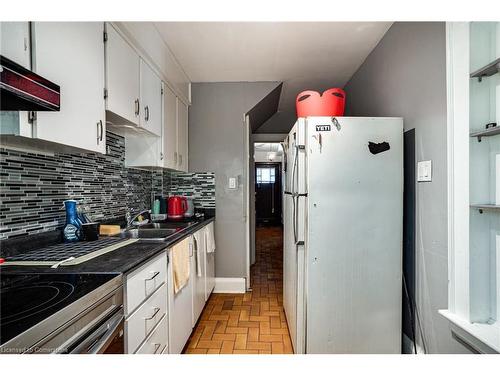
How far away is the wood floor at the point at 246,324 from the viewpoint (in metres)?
1.89

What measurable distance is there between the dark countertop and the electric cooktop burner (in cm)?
4

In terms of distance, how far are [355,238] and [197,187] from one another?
195cm

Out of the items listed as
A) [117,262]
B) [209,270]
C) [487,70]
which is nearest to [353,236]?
[487,70]

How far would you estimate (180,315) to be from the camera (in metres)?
1.68

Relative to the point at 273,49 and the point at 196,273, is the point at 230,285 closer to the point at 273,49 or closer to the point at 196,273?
the point at 196,273

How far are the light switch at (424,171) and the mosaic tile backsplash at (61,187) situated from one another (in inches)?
87.8

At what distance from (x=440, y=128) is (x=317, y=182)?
2.47 feet

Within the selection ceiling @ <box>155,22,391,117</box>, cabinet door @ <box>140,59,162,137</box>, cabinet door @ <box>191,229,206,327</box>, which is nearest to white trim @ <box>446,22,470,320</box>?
ceiling @ <box>155,22,391,117</box>

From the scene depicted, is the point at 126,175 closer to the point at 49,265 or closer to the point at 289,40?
the point at 49,265

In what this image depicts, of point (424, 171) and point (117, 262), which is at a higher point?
point (424, 171)

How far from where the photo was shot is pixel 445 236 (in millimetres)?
1380

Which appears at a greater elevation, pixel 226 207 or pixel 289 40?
pixel 289 40

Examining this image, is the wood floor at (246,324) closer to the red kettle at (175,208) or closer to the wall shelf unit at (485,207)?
the red kettle at (175,208)
